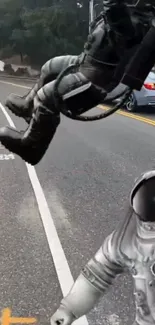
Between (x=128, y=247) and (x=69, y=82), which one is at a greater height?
(x=69, y=82)

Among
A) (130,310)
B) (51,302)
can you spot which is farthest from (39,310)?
(130,310)

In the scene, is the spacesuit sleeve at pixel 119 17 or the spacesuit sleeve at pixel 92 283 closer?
the spacesuit sleeve at pixel 119 17

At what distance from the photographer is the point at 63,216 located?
249 inches

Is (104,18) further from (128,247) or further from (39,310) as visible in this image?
(39,310)

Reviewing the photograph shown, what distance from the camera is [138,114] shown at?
1633 centimetres

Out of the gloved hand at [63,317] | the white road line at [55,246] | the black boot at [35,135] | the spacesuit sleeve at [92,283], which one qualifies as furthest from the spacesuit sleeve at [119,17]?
the white road line at [55,246]

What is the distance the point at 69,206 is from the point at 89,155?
3367 millimetres

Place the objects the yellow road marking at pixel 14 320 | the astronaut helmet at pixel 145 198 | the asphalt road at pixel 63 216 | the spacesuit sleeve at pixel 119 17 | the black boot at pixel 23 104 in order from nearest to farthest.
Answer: the spacesuit sleeve at pixel 119 17, the astronaut helmet at pixel 145 198, the black boot at pixel 23 104, the yellow road marking at pixel 14 320, the asphalt road at pixel 63 216

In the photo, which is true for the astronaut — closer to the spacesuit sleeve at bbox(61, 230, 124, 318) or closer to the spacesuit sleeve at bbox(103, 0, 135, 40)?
the spacesuit sleeve at bbox(61, 230, 124, 318)

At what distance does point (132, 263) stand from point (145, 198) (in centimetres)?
22

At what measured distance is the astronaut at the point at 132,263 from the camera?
174cm

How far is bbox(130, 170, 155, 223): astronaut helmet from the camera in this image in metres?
1.74

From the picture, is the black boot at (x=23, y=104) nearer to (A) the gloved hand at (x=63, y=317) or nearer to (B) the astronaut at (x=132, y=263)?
(B) the astronaut at (x=132, y=263)

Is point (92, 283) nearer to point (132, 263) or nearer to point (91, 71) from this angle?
point (132, 263)
